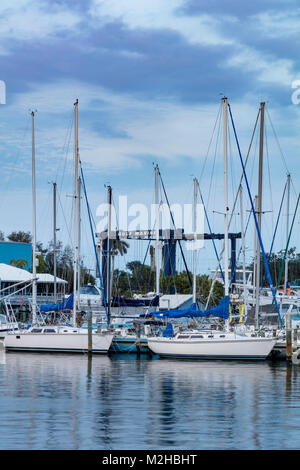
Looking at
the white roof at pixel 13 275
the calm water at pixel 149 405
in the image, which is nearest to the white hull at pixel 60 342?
the calm water at pixel 149 405

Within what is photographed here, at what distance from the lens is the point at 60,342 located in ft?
179

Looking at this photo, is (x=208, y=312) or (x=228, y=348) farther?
(x=208, y=312)

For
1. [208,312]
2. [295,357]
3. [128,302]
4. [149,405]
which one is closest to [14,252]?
[128,302]

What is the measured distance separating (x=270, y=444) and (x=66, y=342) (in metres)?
33.6

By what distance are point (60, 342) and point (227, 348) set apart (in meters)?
12.2

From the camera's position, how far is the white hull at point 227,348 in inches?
1953

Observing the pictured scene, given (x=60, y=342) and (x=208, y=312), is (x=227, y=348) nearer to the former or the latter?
(x=208, y=312)

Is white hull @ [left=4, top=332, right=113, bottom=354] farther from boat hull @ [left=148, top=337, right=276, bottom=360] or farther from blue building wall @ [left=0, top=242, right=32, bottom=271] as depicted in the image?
blue building wall @ [left=0, top=242, right=32, bottom=271]

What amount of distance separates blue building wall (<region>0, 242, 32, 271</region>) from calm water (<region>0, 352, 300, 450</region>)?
67940 millimetres

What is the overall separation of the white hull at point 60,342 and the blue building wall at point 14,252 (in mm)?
59475

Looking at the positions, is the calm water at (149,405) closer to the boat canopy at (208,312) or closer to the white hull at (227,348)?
the white hull at (227,348)

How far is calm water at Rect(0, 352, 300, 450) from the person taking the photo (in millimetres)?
22719

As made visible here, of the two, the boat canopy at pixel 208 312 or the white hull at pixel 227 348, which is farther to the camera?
the boat canopy at pixel 208 312
